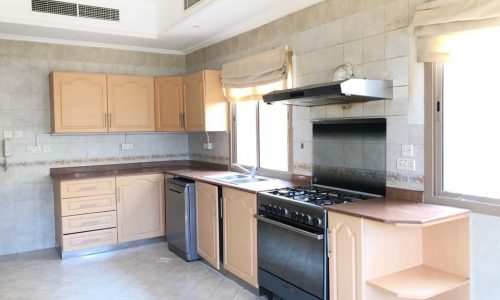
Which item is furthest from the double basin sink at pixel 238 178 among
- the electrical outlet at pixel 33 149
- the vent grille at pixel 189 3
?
the electrical outlet at pixel 33 149

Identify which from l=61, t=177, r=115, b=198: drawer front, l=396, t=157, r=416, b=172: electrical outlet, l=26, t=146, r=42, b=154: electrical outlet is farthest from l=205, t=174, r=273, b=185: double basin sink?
l=26, t=146, r=42, b=154: electrical outlet

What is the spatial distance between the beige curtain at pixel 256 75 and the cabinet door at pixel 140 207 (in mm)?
1371

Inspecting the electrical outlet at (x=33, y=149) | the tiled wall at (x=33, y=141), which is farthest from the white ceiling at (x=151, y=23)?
the electrical outlet at (x=33, y=149)

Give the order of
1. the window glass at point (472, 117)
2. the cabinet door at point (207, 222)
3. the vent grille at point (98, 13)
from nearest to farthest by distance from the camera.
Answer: the window glass at point (472, 117) < the cabinet door at point (207, 222) < the vent grille at point (98, 13)

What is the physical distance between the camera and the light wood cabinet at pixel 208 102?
4348mm

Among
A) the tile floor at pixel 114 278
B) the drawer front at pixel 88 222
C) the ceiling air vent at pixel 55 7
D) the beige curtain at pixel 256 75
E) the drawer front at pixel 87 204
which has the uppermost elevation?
the ceiling air vent at pixel 55 7

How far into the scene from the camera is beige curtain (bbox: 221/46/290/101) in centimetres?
349

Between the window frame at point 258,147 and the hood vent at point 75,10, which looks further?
the hood vent at point 75,10

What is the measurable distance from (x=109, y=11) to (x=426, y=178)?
141 inches

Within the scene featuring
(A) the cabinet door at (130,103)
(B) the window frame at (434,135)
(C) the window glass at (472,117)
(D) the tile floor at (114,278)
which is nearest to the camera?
(C) the window glass at (472,117)

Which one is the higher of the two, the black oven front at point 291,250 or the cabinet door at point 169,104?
the cabinet door at point 169,104

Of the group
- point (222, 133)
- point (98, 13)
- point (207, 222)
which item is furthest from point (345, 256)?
point (98, 13)

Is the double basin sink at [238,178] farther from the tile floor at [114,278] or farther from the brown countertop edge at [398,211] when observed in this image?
the brown countertop edge at [398,211]

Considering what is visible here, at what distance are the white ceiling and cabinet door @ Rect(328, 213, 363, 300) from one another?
71.7 inches
